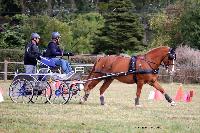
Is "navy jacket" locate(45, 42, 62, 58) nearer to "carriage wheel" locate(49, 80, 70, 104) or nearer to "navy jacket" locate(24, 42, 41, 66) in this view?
"navy jacket" locate(24, 42, 41, 66)

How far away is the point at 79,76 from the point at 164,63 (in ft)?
8.52

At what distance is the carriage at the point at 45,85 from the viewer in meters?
17.5

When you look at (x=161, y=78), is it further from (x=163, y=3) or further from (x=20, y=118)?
(x=163, y=3)

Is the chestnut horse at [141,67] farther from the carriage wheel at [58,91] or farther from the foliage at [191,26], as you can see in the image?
the foliage at [191,26]

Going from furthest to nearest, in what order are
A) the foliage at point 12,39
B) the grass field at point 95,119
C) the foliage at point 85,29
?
the foliage at point 85,29 < the foliage at point 12,39 < the grass field at point 95,119

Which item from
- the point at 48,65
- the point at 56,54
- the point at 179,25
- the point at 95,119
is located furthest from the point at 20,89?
the point at 179,25

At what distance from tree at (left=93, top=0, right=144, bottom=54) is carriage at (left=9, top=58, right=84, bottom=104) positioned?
3225 centimetres

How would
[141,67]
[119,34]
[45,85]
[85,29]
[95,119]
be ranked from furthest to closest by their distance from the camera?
[85,29]
[119,34]
[45,85]
[141,67]
[95,119]

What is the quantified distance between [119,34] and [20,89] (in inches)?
1327

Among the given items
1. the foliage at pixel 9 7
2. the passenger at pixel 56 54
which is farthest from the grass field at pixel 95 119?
the foliage at pixel 9 7

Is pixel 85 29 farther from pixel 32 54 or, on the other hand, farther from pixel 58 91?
pixel 58 91

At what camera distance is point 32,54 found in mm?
17875

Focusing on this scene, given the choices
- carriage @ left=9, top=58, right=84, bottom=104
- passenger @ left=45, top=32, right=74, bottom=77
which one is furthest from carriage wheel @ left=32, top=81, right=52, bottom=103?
passenger @ left=45, top=32, right=74, bottom=77

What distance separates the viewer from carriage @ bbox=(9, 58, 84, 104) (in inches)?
690
